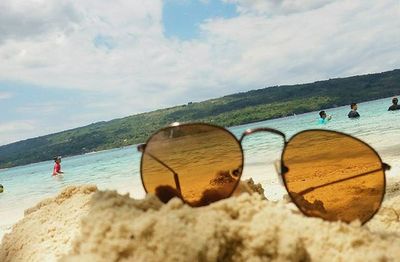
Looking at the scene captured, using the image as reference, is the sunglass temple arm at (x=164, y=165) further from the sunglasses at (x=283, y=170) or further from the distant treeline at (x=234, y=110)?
the distant treeline at (x=234, y=110)

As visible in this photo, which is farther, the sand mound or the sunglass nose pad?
the sand mound

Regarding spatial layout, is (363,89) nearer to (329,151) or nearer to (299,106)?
Result: (299,106)

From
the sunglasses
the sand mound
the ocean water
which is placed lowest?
the ocean water

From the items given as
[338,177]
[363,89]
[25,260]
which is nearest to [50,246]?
[25,260]

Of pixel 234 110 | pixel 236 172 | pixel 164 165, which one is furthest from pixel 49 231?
pixel 234 110

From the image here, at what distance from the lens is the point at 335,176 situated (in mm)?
2285

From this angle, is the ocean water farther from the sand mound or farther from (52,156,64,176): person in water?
the sand mound

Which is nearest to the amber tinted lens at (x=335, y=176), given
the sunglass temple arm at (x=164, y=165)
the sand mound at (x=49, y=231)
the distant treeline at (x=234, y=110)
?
the sunglass temple arm at (x=164, y=165)

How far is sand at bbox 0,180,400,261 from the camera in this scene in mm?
1461

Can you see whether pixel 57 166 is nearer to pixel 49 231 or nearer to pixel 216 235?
pixel 49 231

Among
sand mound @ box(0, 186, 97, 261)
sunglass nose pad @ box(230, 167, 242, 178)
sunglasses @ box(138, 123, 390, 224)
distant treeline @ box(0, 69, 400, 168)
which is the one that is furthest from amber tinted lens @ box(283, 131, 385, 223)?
distant treeline @ box(0, 69, 400, 168)

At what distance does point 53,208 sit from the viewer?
321 centimetres

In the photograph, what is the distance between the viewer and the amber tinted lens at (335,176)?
2.13 m

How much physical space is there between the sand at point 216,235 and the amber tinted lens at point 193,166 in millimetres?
328
